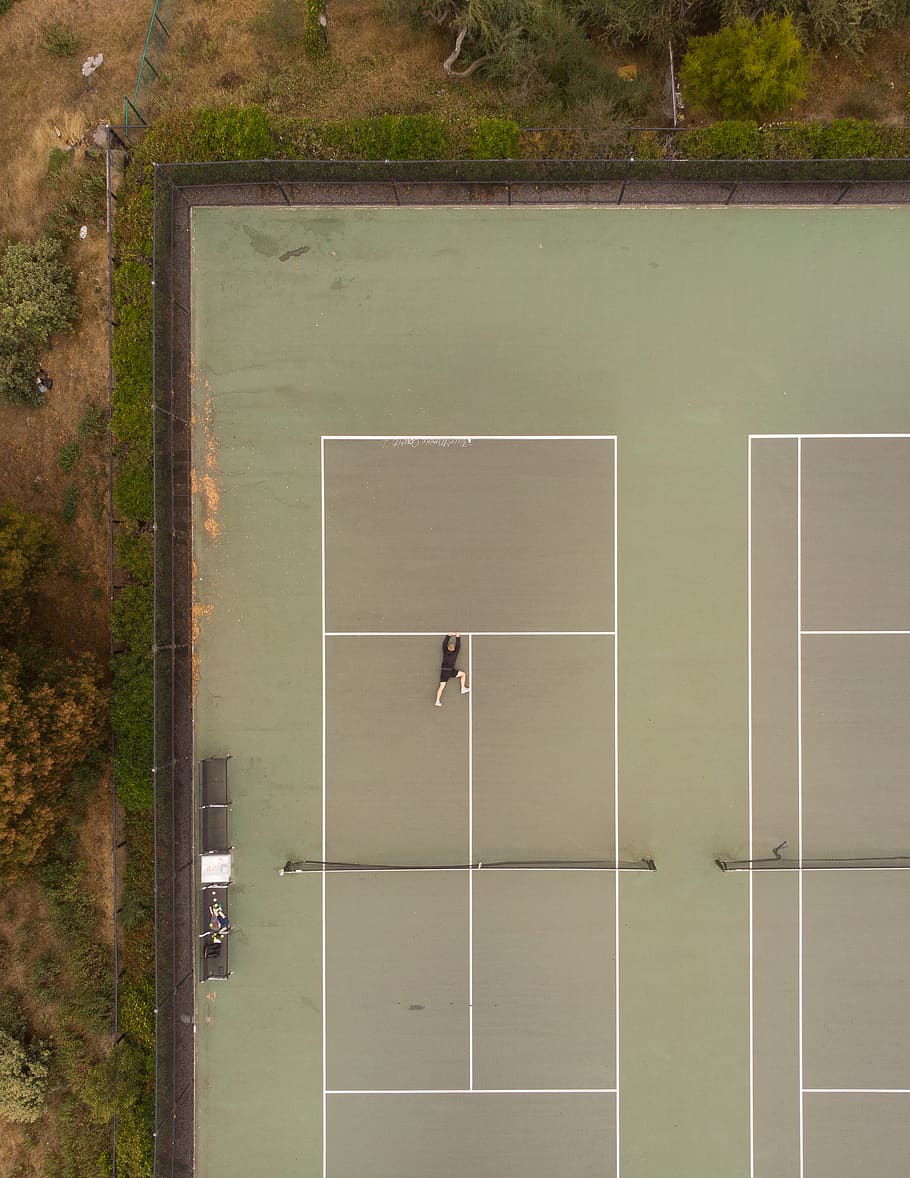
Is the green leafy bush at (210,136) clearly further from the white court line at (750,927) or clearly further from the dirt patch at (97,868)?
the dirt patch at (97,868)

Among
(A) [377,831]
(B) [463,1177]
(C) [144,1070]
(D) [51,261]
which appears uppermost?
(D) [51,261]

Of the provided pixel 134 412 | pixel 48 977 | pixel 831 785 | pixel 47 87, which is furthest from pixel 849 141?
pixel 48 977

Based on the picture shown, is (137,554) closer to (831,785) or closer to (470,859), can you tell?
(470,859)

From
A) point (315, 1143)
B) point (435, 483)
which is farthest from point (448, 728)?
point (315, 1143)

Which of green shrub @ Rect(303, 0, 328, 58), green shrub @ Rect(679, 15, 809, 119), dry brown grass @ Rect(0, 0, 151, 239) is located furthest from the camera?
dry brown grass @ Rect(0, 0, 151, 239)

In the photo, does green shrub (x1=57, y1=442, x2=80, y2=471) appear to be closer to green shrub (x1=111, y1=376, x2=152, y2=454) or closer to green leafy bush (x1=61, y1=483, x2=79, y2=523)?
green leafy bush (x1=61, y1=483, x2=79, y2=523)

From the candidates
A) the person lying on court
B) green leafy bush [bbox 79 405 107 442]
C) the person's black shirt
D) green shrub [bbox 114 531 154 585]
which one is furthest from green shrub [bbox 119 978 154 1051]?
green leafy bush [bbox 79 405 107 442]

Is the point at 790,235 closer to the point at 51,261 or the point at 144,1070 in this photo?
the point at 51,261
